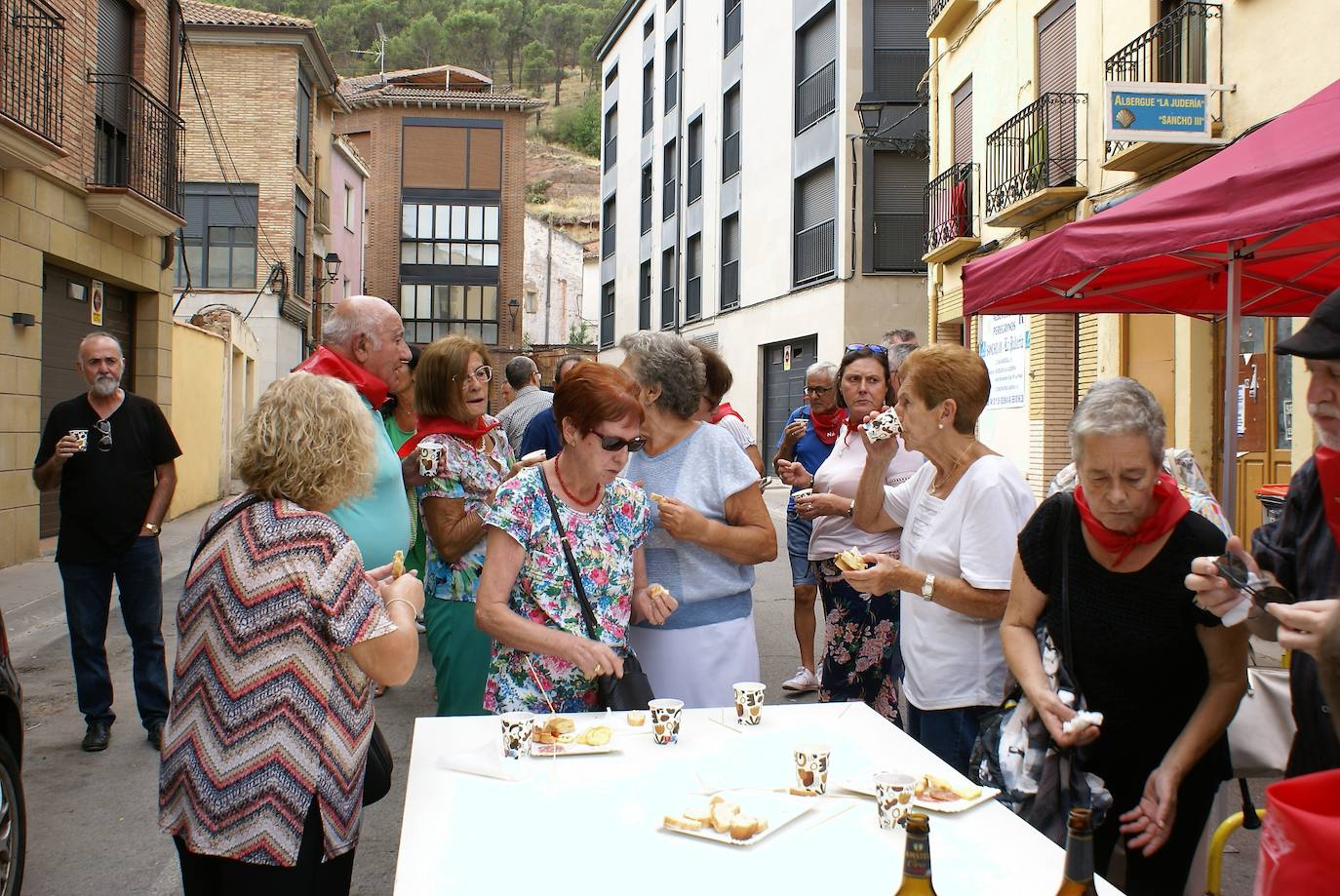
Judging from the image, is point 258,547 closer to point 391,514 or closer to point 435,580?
point 391,514

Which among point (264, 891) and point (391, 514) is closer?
point (264, 891)

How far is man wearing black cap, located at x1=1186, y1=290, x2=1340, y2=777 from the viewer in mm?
2047

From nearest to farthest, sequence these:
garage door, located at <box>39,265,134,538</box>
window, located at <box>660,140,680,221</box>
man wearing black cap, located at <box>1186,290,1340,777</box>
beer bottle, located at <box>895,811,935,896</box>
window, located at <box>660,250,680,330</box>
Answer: beer bottle, located at <box>895,811,935,896</box> < man wearing black cap, located at <box>1186,290,1340,777</box> < garage door, located at <box>39,265,134,538</box> < window, located at <box>660,140,680,221</box> < window, located at <box>660,250,680,330</box>

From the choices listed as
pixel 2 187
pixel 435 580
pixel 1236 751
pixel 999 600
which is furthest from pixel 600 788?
pixel 2 187

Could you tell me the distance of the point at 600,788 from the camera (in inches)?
92.7

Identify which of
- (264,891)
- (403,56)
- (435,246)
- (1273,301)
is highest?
(403,56)

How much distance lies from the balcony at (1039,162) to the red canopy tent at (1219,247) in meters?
7.26

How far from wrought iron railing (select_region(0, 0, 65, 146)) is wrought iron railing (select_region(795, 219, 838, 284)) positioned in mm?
14520

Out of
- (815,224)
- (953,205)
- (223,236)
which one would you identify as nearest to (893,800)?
(953,205)

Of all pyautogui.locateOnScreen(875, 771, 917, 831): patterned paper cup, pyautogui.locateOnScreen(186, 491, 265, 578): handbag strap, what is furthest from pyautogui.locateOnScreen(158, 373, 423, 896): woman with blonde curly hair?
pyautogui.locateOnScreen(875, 771, 917, 831): patterned paper cup

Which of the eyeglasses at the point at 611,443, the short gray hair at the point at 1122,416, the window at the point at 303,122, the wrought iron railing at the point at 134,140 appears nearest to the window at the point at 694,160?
the window at the point at 303,122

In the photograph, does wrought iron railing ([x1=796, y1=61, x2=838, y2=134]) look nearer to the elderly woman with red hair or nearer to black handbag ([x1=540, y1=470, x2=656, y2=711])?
the elderly woman with red hair

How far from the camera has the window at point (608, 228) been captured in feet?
132

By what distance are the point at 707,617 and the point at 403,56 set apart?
85.1 m
